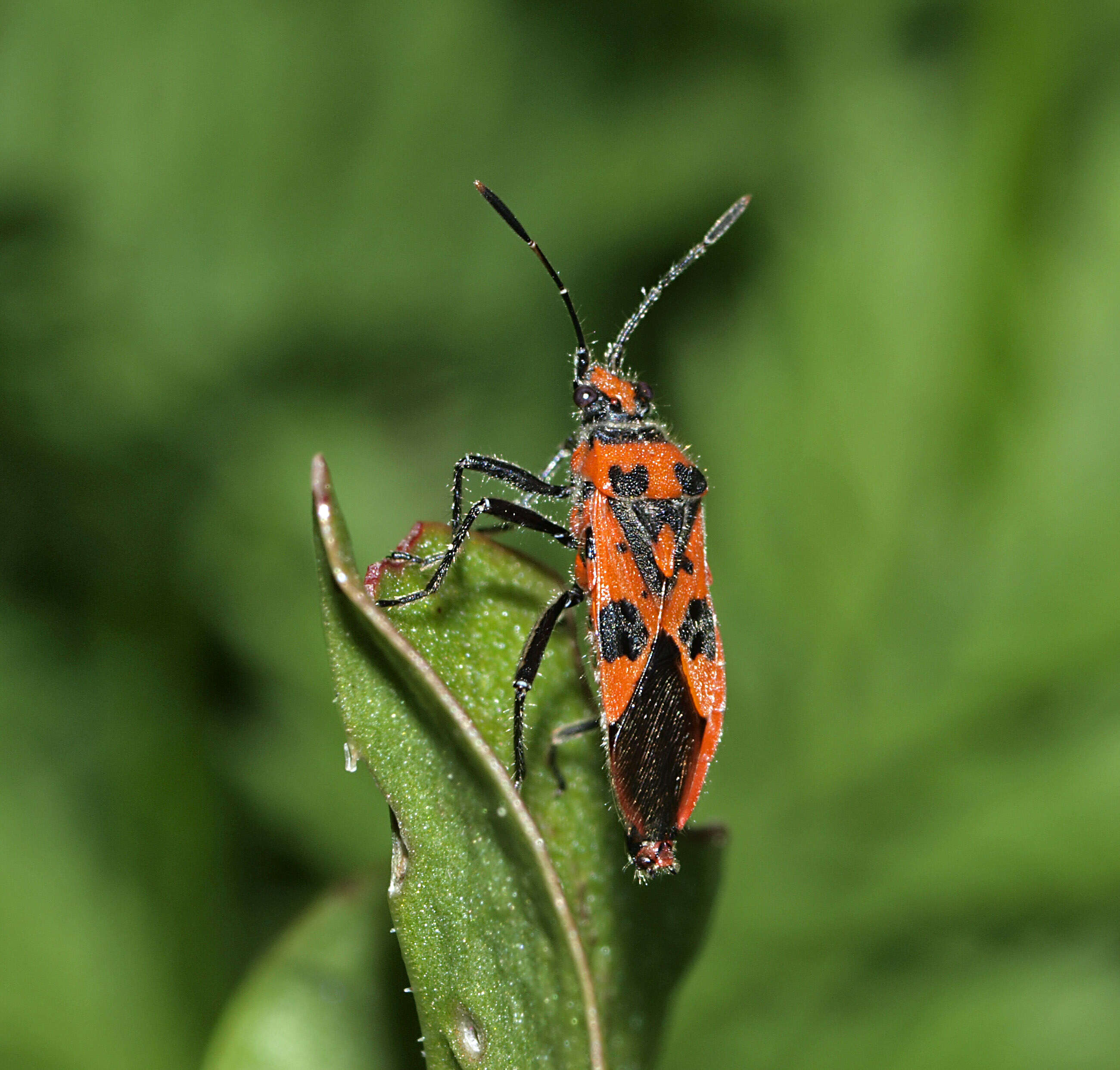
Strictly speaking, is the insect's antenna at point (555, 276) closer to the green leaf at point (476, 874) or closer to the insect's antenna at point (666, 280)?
the insect's antenna at point (666, 280)

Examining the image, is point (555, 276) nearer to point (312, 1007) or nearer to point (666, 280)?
point (666, 280)

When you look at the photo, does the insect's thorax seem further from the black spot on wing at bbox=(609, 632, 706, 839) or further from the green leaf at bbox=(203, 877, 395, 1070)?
the green leaf at bbox=(203, 877, 395, 1070)

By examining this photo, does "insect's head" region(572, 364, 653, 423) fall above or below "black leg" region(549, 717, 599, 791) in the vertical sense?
above

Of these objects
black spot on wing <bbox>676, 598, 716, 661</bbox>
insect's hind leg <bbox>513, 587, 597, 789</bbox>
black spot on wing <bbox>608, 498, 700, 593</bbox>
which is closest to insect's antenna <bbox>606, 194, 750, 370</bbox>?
black spot on wing <bbox>608, 498, 700, 593</bbox>

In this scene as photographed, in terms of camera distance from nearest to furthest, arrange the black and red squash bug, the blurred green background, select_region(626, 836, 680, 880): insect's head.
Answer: select_region(626, 836, 680, 880): insect's head
the black and red squash bug
the blurred green background

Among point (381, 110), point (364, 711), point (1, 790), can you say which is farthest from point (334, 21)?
point (364, 711)

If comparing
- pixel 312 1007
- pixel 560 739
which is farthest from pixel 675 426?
pixel 312 1007

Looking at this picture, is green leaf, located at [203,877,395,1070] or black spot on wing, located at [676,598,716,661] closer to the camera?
green leaf, located at [203,877,395,1070]

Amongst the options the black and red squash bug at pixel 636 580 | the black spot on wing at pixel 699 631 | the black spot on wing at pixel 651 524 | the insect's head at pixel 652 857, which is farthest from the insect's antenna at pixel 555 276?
the insect's head at pixel 652 857
